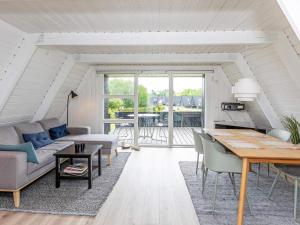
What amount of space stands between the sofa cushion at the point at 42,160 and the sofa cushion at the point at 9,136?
0.49 m

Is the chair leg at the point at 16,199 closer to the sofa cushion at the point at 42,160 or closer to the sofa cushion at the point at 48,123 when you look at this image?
the sofa cushion at the point at 42,160

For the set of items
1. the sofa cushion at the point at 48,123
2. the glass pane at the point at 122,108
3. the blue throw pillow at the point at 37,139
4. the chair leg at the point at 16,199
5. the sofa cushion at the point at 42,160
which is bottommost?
the chair leg at the point at 16,199

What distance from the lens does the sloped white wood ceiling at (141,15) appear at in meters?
2.18

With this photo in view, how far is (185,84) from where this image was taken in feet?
19.6

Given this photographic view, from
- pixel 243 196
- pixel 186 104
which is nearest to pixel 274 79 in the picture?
pixel 243 196

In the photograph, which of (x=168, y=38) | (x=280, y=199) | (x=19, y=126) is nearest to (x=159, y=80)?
(x=168, y=38)

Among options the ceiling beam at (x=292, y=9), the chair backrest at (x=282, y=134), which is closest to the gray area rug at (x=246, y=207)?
the chair backrest at (x=282, y=134)

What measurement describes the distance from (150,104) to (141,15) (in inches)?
144

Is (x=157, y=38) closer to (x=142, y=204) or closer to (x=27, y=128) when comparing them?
(x=142, y=204)

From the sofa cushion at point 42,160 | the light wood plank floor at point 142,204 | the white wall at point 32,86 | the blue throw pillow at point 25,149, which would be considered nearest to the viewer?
the light wood plank floor at point 142,204

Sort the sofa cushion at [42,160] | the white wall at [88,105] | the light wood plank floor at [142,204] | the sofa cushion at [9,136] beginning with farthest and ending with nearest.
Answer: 1. the white wall at [88,105]
2. the sofa cushion at [9,136]
3. the sofa cushion at [42,160]
4. the light wood plank floor at [142,204]

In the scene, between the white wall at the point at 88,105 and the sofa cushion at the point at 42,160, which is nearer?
the sofa cushion at the point at 42,160

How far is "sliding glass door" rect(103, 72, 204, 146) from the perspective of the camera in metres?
5.91

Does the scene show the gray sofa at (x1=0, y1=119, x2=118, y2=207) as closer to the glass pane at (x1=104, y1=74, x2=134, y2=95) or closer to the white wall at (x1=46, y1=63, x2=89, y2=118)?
the white wall at (x1=46, y1=63, x2=89, y2=118)
